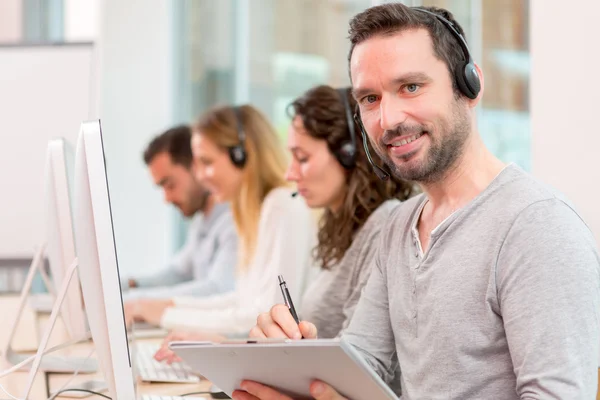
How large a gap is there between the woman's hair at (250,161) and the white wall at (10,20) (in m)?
2.57

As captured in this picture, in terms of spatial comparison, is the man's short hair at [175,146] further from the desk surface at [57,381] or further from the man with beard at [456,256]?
the man with beard at [456,256]

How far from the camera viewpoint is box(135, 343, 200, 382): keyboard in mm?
1615

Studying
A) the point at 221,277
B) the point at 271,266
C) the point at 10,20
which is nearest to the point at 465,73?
the point at 271,266

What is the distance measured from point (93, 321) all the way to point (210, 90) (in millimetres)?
3290

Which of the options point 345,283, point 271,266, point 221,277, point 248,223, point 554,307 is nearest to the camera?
point 554,307

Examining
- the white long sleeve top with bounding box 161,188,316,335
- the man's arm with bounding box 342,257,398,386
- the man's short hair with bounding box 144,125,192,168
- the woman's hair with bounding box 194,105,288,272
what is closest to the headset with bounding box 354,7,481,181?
the man's arm with bounding box 342,257,398,386

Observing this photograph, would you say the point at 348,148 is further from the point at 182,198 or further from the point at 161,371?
the point at 182,198

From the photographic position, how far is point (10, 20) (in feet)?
15.5

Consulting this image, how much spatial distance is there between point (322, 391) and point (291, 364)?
7 centimetres

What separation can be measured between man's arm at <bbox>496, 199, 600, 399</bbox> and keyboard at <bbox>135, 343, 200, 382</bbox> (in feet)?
2.54

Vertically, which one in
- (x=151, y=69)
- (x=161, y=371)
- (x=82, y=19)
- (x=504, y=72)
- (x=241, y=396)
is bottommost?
(x=161, y=371)

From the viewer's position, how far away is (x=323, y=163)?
1882 millimetres

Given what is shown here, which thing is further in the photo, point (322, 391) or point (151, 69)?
point (151, 69)

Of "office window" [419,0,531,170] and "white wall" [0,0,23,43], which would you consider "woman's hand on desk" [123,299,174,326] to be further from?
"white wall" [0,0,23,43]
